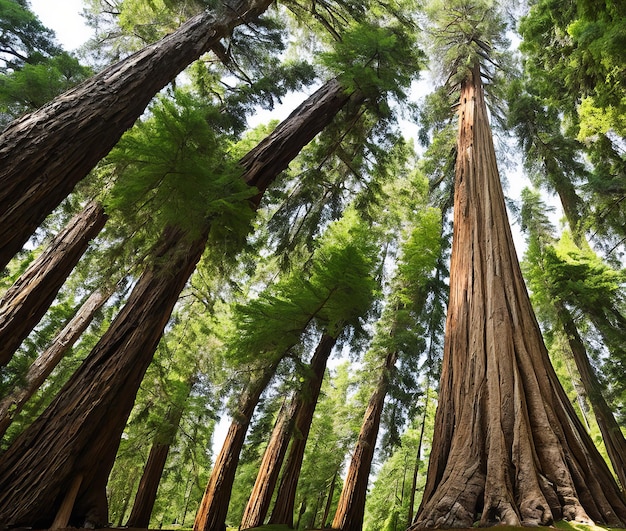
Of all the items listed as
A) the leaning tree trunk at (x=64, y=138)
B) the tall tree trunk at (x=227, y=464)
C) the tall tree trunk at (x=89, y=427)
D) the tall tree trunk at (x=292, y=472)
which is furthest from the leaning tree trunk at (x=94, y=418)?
the tall tree trunk at (x=292, y=472)

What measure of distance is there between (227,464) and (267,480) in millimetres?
1458

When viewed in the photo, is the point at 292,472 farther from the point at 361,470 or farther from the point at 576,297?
Answer: the point at 576,297

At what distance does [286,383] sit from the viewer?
6398mm

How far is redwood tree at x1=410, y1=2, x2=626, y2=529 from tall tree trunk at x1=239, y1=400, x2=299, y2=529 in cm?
424

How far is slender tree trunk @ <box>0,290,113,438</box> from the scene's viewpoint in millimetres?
7034

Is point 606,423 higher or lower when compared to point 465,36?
lower

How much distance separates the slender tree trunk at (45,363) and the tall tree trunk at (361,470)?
21.7ft

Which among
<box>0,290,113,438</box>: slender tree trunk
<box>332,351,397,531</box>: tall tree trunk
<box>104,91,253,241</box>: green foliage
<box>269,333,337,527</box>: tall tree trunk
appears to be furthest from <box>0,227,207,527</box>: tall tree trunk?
<box>332,351,397,531</box>: tall tree trunk

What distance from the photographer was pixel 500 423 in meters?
3.35

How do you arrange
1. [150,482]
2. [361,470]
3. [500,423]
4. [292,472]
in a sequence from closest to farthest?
[500,423] < [292,472] < [150,482] < [361,470]

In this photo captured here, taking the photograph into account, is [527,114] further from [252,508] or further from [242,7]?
[252,508]

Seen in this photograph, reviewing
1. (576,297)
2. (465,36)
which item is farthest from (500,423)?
(465,36)

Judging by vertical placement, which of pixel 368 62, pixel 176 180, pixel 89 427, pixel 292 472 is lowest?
pixel 89 427

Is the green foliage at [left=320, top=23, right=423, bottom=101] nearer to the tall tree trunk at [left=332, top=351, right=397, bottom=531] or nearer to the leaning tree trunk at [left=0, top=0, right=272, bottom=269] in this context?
the leaning tree trunk at [left=0, top=0, right=272, bottom=269]
